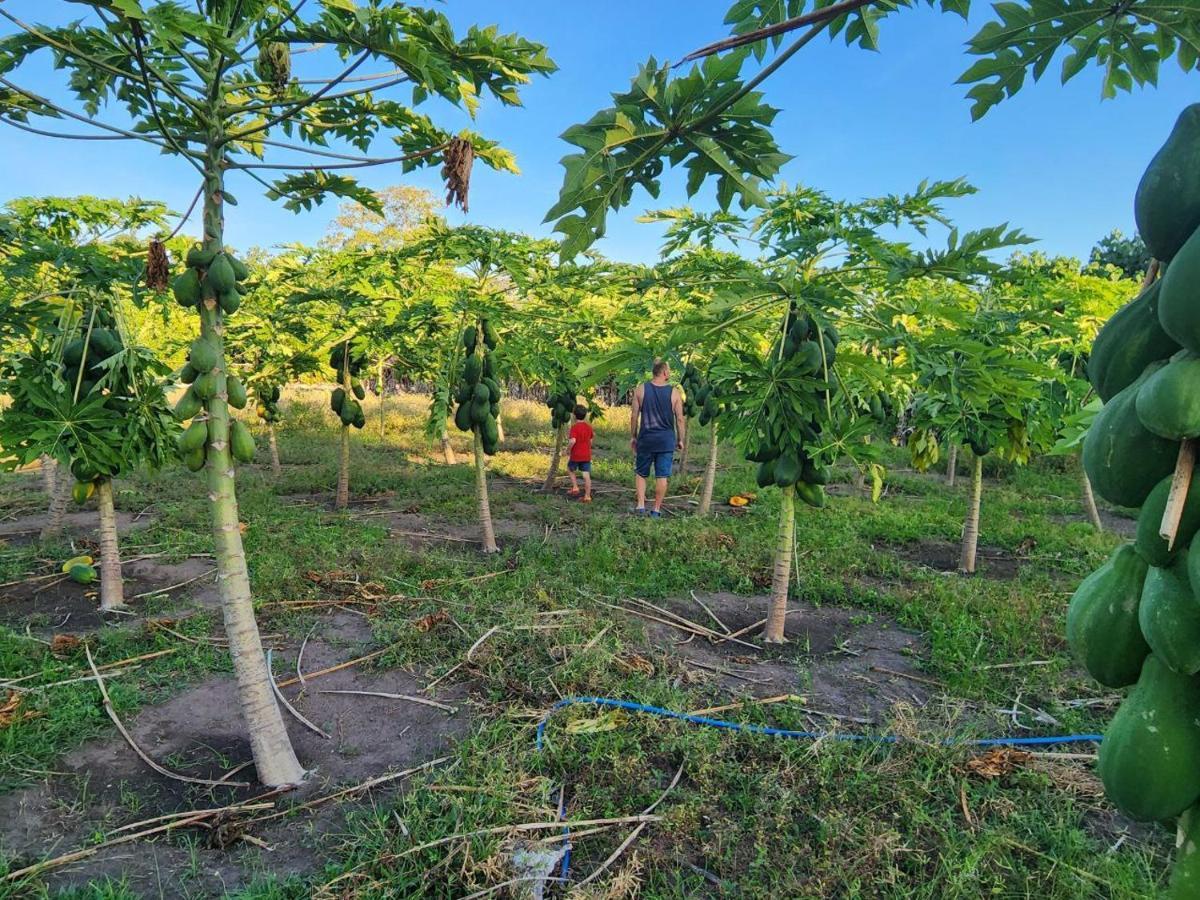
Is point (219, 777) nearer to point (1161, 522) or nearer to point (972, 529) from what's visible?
point (1161, 522)

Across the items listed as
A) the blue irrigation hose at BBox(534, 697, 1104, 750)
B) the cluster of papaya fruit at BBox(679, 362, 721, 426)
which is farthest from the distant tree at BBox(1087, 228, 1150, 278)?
the blue irrigation hose at BBox(534, 697, 1104, 750)

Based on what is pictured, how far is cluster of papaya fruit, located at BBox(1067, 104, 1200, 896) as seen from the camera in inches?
25.5

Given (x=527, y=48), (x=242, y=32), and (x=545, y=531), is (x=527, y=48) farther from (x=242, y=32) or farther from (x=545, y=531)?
(x=545, y=531)

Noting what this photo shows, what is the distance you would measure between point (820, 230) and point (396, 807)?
11.9 feet

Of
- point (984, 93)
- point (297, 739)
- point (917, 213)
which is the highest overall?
point (917, 213)

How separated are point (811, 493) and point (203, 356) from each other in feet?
11.8

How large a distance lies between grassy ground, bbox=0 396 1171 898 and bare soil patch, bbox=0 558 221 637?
1.18 ft

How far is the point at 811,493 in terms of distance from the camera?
463 cm

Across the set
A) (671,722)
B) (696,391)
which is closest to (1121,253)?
(696,391)

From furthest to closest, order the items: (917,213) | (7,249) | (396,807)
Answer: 1. (7,249)
2. (917,213)
3. (396,807)

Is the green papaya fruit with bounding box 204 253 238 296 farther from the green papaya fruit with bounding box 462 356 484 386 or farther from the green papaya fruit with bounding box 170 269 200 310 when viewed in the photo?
the green papaya fruit with bounding box 462 356 484 386

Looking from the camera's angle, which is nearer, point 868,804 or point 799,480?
point 868,804

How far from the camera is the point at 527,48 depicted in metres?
2.56

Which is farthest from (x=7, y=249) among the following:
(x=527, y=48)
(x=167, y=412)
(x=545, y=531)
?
(x=545, y=531)
